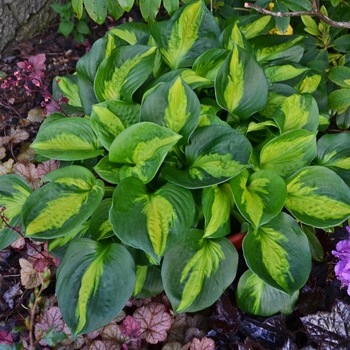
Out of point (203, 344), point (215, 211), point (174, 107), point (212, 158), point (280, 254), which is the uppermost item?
point (174, 107)

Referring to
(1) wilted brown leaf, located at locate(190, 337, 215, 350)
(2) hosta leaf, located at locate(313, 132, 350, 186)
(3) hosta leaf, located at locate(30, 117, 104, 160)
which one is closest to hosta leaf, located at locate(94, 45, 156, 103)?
(3) hosta leaf, located at locate(30, 117, 104, 160)

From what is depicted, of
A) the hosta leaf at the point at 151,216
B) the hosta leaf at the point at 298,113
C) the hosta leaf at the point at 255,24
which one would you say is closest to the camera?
the hosta leaf at the point at 151,216

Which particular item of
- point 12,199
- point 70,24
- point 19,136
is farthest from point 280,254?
point 70,24

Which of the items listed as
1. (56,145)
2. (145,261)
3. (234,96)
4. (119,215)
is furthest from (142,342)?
(234,96)

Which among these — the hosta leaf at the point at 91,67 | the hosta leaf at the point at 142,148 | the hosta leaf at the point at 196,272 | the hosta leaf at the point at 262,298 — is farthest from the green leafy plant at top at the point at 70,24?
the hosta leaf at the point at 262,298

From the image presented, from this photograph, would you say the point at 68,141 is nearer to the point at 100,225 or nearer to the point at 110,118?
the point at 110,118

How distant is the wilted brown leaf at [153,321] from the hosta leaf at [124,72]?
596mm

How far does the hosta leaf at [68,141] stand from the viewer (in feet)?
3.64

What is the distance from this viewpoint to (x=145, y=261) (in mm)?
1080

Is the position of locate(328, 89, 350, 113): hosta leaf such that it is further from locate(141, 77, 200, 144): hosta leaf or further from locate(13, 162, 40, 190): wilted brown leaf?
locate(13, 162, 40, 190): wilted brown leaf

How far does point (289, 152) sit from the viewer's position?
1.11m

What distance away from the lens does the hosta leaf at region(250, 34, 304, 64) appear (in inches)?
53.5

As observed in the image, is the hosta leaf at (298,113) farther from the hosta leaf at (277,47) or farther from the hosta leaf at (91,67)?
the hosta leaf at (91,67)

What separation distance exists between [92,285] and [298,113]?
0.70 metres
